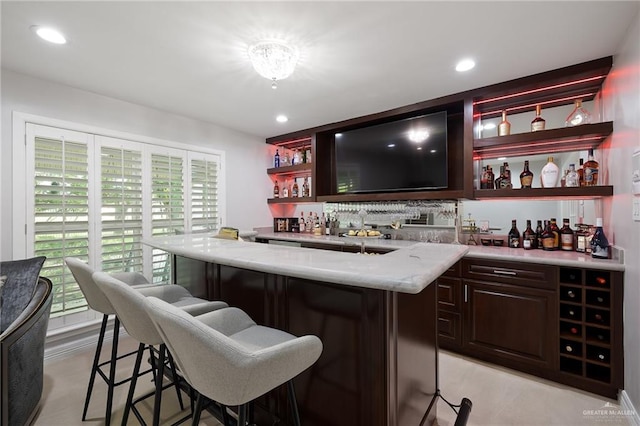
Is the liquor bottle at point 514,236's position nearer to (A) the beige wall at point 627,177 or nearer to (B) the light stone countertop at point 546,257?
(B) the light stone countertop at point 546,257

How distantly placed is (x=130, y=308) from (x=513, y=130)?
340 cm

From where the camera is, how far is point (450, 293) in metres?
2.66

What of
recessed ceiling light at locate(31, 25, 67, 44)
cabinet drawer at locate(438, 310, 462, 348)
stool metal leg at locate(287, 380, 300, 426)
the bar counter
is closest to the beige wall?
cabinet drawer at locate(438, 310, 462, 348)

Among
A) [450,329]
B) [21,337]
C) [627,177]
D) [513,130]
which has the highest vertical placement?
[513,130]

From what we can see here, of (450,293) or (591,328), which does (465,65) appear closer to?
(450,293)

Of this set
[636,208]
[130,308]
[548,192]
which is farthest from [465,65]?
[130,308]

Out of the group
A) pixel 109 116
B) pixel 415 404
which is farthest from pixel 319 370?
pixel 109 116

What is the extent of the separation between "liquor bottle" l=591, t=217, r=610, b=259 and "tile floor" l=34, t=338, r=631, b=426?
1.02 metres

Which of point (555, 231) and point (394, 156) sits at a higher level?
point (394, 156)

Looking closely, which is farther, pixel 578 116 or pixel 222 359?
pixel 578 116

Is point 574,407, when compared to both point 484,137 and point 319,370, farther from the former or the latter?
point 484,137

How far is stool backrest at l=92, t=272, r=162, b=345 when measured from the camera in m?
1.18

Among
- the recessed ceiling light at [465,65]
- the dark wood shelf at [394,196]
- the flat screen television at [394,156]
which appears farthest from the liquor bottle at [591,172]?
the recessed ceiling light at [465,65]

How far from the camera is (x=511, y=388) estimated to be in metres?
2.18
